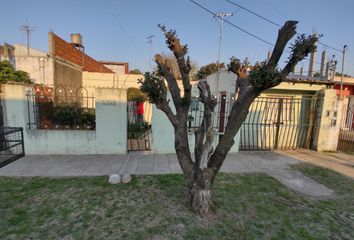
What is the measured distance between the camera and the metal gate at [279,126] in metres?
7.97

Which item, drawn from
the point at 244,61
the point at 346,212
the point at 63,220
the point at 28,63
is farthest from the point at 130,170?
the point at 28,63

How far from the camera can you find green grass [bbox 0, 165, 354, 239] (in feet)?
9.47

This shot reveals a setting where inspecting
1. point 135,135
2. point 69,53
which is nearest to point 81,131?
point 135,135

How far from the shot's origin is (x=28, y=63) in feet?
44.5

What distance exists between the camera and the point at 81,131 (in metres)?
6.36

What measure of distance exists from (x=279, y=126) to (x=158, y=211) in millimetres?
6161

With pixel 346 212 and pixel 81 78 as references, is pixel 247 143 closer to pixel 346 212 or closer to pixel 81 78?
pixel 346 212

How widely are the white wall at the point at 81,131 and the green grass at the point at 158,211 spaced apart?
1.84 metres

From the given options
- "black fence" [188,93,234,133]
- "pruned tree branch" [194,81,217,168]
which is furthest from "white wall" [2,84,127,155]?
"pruned tree branch" [194,81,217,168]

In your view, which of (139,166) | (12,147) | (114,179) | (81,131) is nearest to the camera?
(114,179)

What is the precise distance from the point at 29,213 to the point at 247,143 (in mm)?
7226

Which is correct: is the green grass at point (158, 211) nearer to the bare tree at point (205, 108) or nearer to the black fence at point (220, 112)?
the bare tree at point (205, 108)

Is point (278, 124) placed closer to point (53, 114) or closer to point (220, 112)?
point (220, 112)

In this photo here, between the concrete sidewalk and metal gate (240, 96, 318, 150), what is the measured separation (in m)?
1.53
